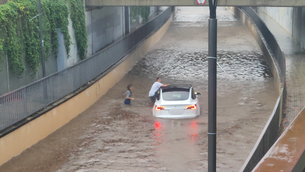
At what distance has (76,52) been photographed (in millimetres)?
26234

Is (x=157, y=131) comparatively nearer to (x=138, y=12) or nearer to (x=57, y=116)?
(x=57, y=116)

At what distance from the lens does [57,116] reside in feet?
53.4

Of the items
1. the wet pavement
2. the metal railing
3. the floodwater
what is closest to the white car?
the floodwater

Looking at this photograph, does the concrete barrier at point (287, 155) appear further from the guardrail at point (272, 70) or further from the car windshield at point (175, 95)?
the car windshield at point (175, 95)

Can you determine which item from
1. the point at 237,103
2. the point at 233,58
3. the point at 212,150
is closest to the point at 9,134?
the point at 212,150

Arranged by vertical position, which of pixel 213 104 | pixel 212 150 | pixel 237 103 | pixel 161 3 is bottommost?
pixel 237 103

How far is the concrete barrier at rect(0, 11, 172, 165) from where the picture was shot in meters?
12.9

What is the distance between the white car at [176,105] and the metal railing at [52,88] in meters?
3.88

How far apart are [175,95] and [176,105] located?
0.48 metres

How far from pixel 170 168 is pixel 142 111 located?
691cm

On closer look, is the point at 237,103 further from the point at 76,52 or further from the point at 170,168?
the point at 76,52

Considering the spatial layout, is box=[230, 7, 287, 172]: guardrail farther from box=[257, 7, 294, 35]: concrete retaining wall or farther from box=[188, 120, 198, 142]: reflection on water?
box=[257, 7, 294, 35]: concrete retaining wall

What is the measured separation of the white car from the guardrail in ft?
11.0

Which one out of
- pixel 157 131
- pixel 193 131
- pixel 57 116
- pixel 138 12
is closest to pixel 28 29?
pixel 57 116
